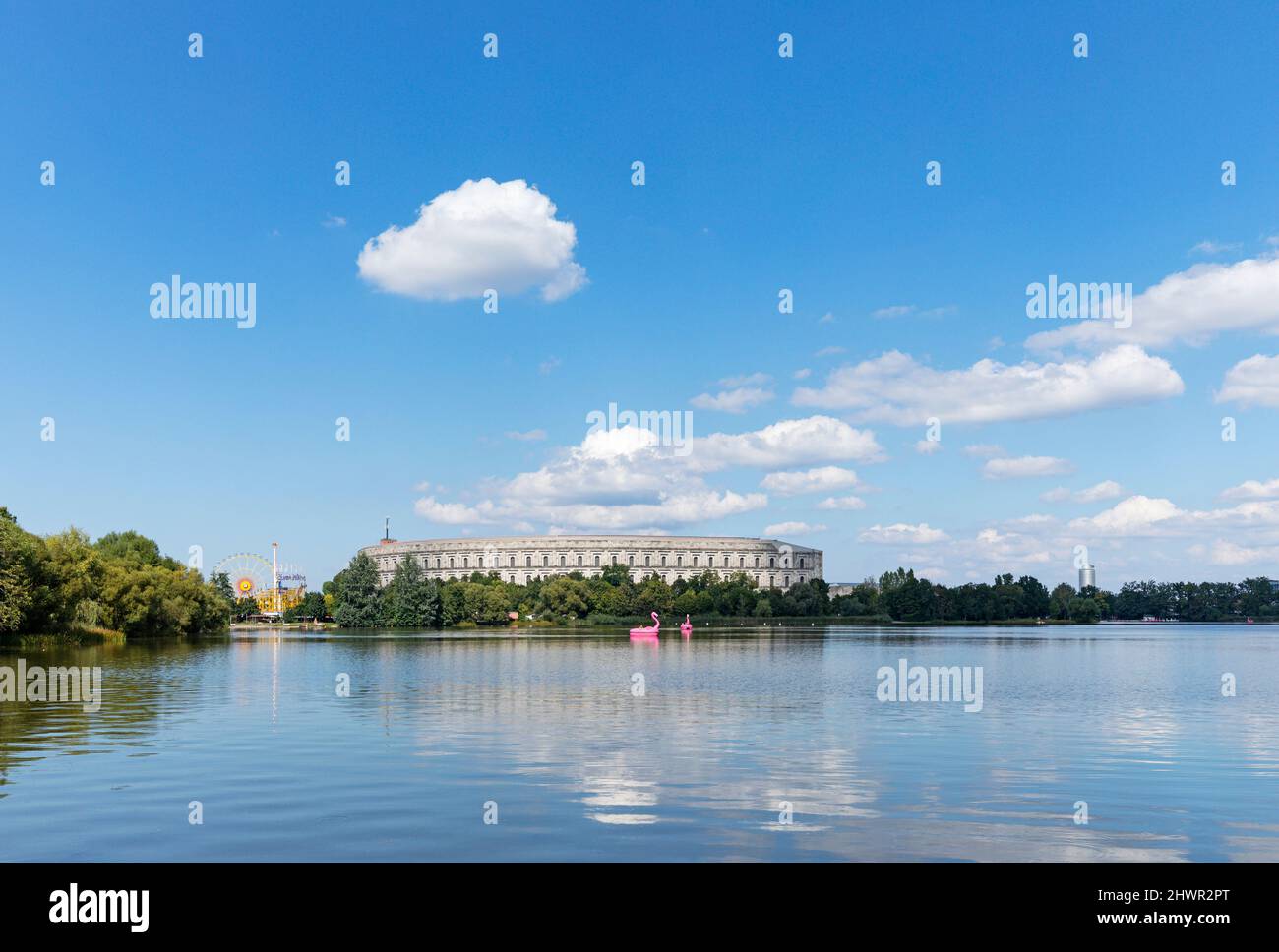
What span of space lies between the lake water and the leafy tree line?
81.2 ft

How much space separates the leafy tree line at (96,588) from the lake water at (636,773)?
81.2 feet

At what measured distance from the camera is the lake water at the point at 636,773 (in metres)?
15.5

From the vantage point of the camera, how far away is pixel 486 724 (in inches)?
1193

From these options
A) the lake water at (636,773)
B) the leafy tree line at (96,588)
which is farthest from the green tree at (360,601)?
the lake water at (636,773)

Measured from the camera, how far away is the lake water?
15453mm
